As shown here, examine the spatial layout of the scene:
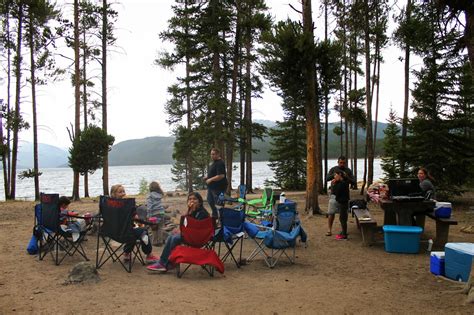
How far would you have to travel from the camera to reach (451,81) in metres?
12.3

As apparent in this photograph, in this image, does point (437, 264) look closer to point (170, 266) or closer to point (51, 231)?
point (170, 266)

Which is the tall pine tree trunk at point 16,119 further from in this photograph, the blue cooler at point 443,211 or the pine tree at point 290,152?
the blue cooler at point 443,211

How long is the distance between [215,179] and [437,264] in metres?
4.46

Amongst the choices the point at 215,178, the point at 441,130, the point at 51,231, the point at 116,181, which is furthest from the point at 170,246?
the point at 116,181

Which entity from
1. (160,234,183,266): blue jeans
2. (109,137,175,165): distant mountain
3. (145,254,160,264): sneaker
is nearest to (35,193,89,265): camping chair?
(145,254,160,264): sneaker

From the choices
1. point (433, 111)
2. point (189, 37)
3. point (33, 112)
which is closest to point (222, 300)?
point (433, 111)

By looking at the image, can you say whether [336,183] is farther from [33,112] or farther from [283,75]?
[33,112]

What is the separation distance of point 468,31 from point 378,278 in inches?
131

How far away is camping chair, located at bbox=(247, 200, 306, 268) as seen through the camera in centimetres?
559

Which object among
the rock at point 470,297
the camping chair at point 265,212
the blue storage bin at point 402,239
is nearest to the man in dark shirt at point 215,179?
the camping chair at point 265,212

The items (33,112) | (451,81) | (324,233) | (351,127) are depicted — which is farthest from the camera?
(351,127)

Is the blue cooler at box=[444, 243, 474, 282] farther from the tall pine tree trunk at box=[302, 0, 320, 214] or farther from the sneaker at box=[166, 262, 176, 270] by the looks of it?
the tall pine tree trunk at box=[302, 0, 320, 214]

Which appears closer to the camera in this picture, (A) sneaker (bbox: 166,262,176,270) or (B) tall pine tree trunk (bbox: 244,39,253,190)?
(A) sneaker (bbox: 166,262,176,270)

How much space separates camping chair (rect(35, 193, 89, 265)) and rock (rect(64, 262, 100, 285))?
0.96 meters
